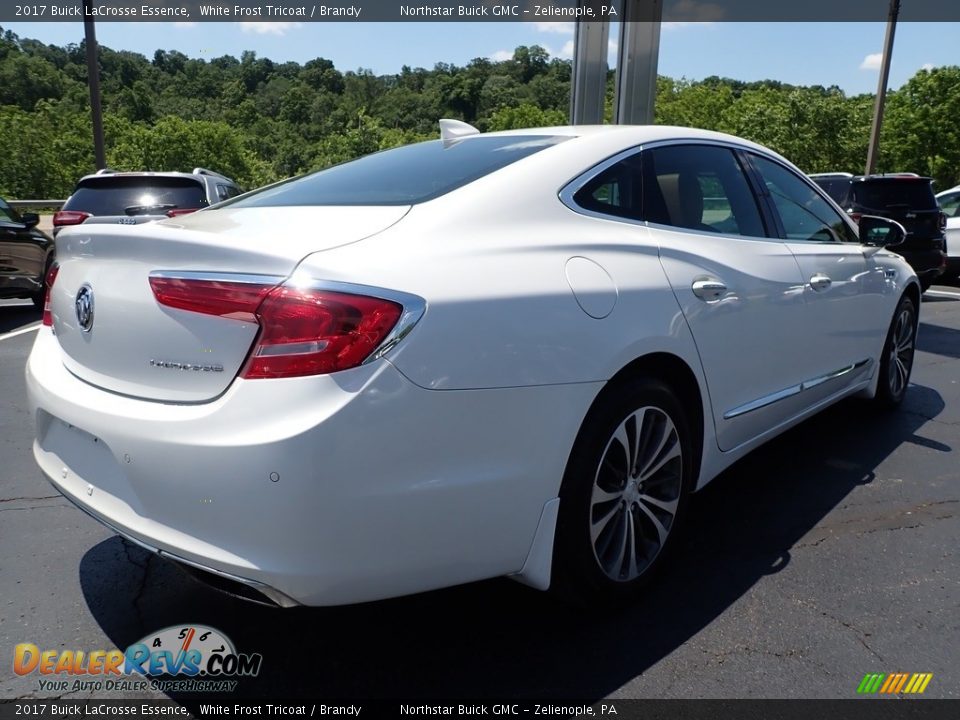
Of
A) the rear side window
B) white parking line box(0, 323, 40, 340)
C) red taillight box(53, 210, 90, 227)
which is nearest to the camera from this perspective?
white parking line box(0, 323, 40, 340)

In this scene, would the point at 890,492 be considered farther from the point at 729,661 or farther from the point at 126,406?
the point at 126,406

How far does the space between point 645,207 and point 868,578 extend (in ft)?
5.21

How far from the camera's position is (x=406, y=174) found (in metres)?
2.71

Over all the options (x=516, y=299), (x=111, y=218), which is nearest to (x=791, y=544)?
(x=516, y=299)

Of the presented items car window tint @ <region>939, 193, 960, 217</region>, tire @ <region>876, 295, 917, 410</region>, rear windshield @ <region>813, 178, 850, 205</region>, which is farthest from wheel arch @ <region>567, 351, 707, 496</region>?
car window tint @ <region>939, 193, 960, 217</region>

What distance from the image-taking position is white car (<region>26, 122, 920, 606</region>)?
1.78 metres

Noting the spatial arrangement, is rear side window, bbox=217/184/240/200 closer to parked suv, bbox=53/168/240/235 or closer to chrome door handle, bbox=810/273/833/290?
parked suv, bbox=53/168/240/235

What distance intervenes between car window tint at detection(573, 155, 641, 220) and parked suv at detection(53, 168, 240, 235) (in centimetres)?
642

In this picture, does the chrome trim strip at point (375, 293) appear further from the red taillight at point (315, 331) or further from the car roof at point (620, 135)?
the car roof at point (620, 135)

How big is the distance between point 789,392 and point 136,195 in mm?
7287

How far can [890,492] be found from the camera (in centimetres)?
363

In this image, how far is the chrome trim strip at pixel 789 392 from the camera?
3017mm

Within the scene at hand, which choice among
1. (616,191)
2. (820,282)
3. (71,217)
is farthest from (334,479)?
(71,217)

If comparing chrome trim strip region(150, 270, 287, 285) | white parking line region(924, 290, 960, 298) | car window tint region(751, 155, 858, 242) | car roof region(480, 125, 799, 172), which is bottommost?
white parking line region(924, 290, 960, 298)
